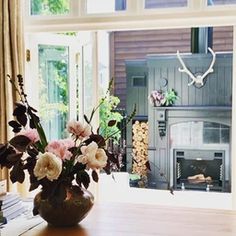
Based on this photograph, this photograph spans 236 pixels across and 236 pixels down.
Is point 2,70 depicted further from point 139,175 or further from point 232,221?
point 139,175

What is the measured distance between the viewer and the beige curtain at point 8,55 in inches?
133

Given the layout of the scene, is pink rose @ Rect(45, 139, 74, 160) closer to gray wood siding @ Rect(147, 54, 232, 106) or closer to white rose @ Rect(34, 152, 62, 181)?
white rose @ Rect(34, 152, 62, 181)

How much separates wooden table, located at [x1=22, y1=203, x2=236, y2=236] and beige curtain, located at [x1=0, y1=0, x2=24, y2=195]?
178 centimetres

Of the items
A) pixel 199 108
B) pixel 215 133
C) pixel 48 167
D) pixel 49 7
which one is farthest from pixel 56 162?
pixel 215 133

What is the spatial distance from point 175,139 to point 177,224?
484 centimetres

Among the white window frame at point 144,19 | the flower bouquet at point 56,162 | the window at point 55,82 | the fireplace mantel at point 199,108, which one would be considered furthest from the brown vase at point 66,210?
the fireplace mantel at point 199,108

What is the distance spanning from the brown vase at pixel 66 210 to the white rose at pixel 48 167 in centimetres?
15

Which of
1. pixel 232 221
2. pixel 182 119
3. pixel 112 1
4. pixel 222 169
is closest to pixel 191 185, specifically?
pixel 222 169

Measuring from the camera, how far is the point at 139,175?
6633mm

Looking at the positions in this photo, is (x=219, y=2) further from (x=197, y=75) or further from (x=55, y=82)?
(x=197, y=75)

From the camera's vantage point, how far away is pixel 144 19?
338 cm

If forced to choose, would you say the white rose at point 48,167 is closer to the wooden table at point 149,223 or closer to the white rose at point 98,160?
the white rose at point 98,160

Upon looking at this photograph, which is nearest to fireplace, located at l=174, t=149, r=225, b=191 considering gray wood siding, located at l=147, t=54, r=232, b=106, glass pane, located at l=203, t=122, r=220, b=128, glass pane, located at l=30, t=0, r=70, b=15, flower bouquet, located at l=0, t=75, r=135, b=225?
glass pane, located at l=203, t=122, r=220, b=128

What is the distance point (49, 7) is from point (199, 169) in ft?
12.2
